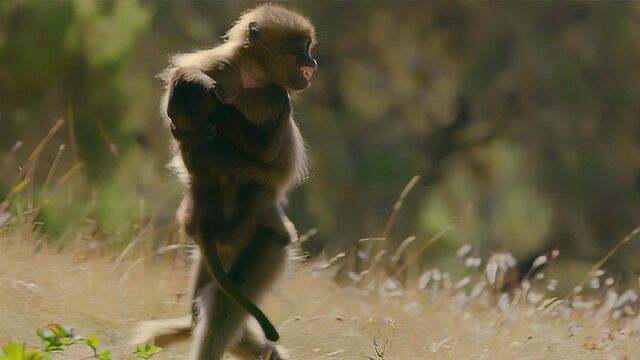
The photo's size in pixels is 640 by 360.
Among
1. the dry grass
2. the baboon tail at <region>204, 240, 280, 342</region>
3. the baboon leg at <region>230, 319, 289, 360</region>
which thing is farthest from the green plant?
the dry grass

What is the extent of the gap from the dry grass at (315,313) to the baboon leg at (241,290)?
745 mm

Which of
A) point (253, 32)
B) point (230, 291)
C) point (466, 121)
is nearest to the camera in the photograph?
point (230, 291)

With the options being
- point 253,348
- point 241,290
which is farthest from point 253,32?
point 253,348

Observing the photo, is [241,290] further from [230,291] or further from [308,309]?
[308,309]

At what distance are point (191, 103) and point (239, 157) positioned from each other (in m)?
0.28

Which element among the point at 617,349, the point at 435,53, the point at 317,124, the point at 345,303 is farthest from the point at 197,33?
the point at 617,349

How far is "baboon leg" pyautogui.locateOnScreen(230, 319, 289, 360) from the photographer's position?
4.34 meters

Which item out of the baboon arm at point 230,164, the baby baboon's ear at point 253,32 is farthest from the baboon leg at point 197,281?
the baby baboon's ear at point 253,32

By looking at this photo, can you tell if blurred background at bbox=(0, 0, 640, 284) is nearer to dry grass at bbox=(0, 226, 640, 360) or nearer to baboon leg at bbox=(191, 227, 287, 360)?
dry grass at bbox=(0, 226, 640, 360)

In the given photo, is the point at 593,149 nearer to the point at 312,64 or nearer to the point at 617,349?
the point at 617,349

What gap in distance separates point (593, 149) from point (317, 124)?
283 cm

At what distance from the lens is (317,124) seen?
1084 cm

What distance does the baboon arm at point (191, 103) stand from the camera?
3.92 meters

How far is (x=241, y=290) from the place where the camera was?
4133mm
